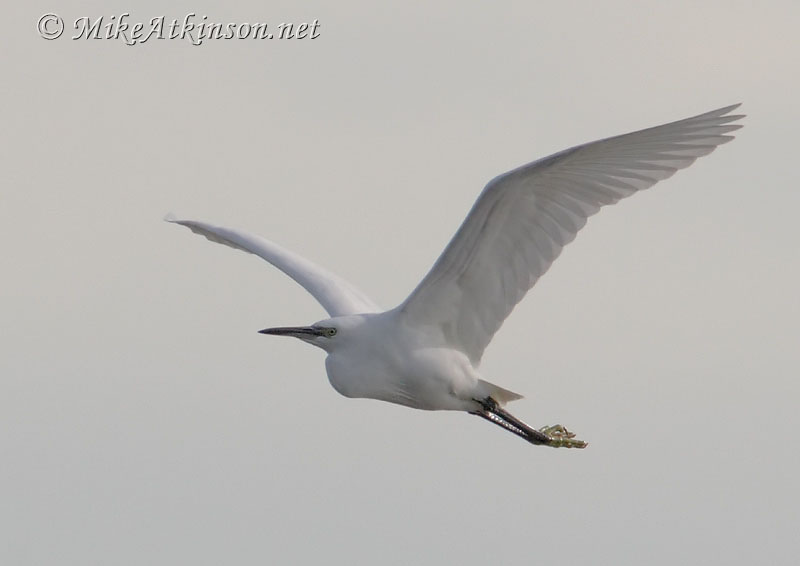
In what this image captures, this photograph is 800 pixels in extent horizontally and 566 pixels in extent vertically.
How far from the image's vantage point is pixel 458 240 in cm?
1272

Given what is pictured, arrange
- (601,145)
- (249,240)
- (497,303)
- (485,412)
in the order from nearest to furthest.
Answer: (601,145) → (497,303) → (485,412) → (249,240)

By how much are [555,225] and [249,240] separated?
14.9ft

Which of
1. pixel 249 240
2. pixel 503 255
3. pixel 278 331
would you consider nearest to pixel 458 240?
pixel 503 255

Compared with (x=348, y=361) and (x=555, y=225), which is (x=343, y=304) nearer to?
(x=348, y=361)

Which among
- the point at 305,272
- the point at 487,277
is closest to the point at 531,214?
the point at 487,277

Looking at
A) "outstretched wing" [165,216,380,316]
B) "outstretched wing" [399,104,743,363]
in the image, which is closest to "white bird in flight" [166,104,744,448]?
"outstretched wing" [399,104,743,363]

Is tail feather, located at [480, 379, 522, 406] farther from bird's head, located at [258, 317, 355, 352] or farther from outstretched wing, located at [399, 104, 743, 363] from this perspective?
bird's head, located at [258, 317, 355, 352]

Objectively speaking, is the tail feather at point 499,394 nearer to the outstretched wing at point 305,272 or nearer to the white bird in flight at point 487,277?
the white bird in flight at point 487,277

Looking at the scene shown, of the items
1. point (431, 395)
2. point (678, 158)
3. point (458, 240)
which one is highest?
point (678, 158)

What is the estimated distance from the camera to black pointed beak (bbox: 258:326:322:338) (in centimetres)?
1400

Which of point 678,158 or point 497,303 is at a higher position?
point 678,158

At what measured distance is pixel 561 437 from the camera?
15.2 meters

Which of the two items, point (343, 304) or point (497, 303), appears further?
point (343, 304)

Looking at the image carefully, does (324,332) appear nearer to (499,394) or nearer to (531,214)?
(499,394)
